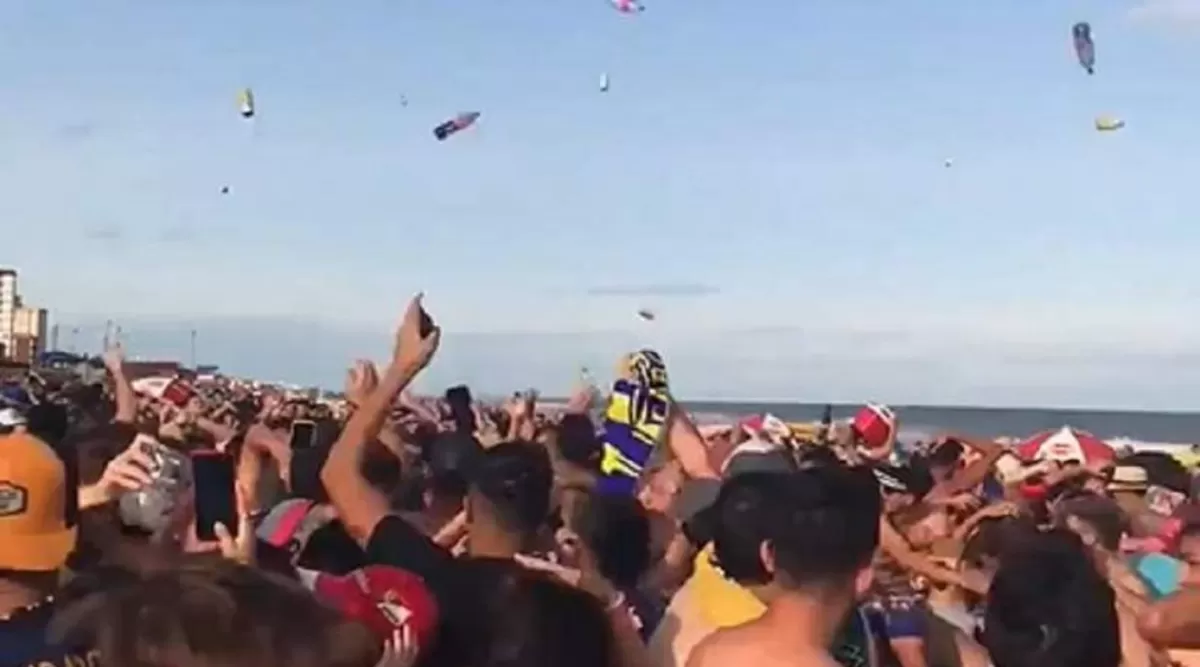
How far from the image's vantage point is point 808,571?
14.5 feet

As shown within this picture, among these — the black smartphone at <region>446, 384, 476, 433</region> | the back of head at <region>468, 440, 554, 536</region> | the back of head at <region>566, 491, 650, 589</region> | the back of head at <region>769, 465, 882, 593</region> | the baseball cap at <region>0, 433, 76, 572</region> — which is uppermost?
the baseball cap at <region>0, 433, 76, 572</region>

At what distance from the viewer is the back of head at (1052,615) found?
4.23m

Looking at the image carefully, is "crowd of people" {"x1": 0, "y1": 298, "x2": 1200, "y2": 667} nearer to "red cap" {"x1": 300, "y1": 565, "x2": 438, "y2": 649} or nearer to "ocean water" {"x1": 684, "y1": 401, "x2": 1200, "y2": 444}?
"red cap" {"x1": 300, "y1": 565, "x2": 438, "y2": 649}

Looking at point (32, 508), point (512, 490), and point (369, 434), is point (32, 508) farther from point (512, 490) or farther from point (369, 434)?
point (369, 434)

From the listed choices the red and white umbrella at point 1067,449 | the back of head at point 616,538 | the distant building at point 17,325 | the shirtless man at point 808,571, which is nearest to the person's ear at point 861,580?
the shirtless man at point 808,571

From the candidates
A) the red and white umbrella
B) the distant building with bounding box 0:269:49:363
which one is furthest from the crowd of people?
the distant building with bounding box 0:269:49:363

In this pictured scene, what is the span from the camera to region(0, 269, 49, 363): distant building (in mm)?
49344

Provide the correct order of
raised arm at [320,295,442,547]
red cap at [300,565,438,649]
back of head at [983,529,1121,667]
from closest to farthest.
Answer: red cap at [300,565,438,649], back of head at [983,529,1121,667], raised arm at [320,295,442,547]

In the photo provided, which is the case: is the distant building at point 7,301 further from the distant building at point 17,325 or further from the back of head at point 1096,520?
the back of head at point 1096,520

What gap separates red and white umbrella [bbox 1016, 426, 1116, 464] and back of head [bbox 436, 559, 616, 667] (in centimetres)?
1144

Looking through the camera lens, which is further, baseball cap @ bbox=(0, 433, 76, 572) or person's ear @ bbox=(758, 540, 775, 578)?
person's ear @ bbox=(758, 540, 775, 578)

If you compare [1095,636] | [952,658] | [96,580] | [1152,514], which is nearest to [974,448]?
[1152,514]

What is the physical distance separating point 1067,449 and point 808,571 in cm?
1214

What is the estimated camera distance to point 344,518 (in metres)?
5.48
